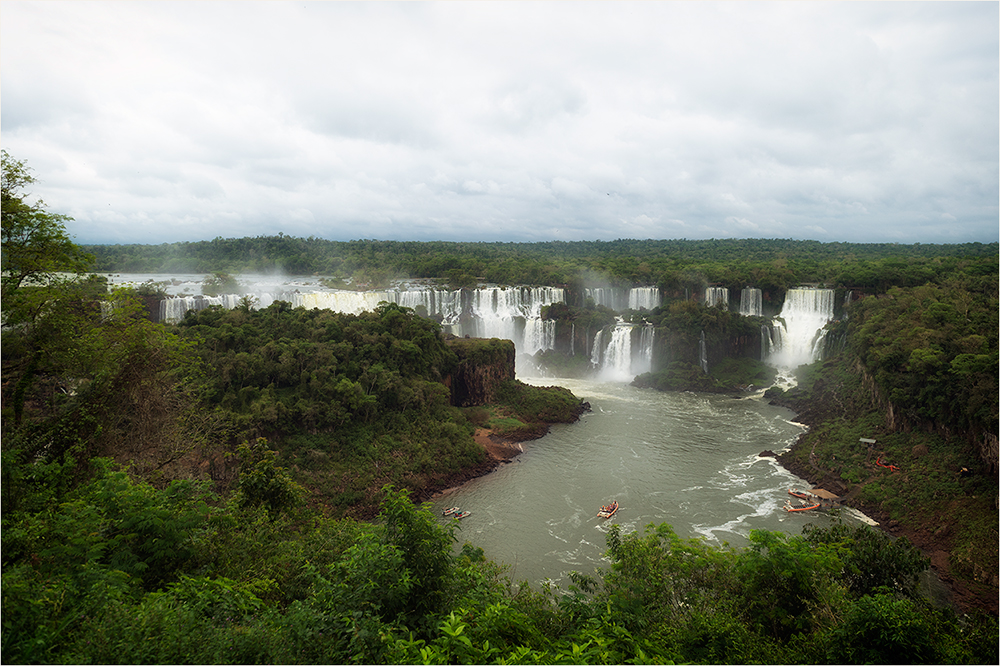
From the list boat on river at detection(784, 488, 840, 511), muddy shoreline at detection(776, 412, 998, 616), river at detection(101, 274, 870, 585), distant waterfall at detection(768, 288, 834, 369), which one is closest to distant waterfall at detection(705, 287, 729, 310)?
river at detection(101, 274, 870, 585)

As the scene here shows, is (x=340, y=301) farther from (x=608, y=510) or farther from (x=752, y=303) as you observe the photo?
(x=752, y=303)

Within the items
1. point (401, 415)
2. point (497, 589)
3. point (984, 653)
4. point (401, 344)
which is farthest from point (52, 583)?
point (401, 344)

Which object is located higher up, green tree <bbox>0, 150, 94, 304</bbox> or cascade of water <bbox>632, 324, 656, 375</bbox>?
green tree <bbox>0, 150, 94, 304</bbox>

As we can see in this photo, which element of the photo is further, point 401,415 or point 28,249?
point 401,415

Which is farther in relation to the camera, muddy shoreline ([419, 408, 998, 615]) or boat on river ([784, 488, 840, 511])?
boat on river ([784, 488, 840, 511])

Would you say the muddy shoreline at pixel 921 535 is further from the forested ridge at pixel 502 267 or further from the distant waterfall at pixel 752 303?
the forested ridge at pixel 502 267

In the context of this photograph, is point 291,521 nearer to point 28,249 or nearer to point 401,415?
point 28,249

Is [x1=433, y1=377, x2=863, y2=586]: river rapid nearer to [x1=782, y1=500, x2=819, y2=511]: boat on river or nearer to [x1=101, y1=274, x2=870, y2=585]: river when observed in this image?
[x1=101, y1=274, x2=870, y2=585]: river
